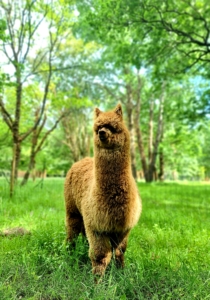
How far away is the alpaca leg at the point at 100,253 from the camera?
116 inches

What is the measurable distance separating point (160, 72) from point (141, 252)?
8445 mm

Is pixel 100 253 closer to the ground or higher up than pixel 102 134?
closer to the ground

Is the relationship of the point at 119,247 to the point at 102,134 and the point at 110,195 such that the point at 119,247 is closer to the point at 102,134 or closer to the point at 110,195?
the point at 110,195

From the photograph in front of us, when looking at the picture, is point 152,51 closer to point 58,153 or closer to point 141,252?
point 141,252

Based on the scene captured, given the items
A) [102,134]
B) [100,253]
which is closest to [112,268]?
[100,253]

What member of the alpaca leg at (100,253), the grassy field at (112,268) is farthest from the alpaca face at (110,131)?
the grassy field at (112,268)

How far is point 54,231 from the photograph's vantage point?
4.45 meters

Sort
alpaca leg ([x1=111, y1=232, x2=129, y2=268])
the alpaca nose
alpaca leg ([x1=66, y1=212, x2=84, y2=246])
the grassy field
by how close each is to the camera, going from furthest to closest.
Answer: alpaca leg ([x1=66, y1=212, x2=84, y2=246]), alpaca leg ([x1=111, y1=232, x2=129, y2=268]), the alpaca nose, the grassy field

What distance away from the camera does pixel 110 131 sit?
2.86 metres

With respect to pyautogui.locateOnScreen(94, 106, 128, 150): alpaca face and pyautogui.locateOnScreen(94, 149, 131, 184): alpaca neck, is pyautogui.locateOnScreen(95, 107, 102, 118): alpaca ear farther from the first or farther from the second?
pyautogui.locateOnScreen(94, 149, 131, 184): alpaca neck

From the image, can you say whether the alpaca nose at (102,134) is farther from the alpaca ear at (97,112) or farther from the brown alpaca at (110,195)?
the alpaca ear at (97,112)

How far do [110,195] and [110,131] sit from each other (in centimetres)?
64

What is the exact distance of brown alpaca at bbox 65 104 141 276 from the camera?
2.84 meters

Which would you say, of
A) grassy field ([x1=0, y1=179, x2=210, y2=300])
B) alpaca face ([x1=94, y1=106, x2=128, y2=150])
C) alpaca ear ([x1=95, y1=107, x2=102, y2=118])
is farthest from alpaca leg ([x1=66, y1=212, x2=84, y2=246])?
alpaca ear ([x1=95, y1=107, x2=102, y2=118])
